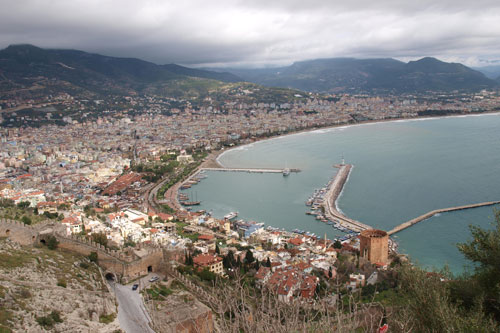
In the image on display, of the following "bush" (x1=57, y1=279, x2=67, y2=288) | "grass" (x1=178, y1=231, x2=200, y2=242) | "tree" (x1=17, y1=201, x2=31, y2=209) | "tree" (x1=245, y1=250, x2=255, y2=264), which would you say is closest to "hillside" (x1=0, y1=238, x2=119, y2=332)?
"bush" (x1=57, y1=279, x2=67, y2=288)

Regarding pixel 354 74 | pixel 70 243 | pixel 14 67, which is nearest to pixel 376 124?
pixel 70 243

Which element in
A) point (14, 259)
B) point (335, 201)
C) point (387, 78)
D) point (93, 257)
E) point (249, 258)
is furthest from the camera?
point (387, 78)

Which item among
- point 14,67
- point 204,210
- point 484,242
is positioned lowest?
point 204,210

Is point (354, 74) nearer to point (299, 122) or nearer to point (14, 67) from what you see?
point (299, 122)

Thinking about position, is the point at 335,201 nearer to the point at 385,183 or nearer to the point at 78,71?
the point at 385,183

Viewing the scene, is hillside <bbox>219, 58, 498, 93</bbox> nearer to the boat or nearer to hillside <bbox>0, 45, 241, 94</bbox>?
hillside <bbox>0, 45, 241, 94</bbox>

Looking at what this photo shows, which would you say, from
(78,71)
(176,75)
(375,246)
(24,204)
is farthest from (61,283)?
(176,75)
